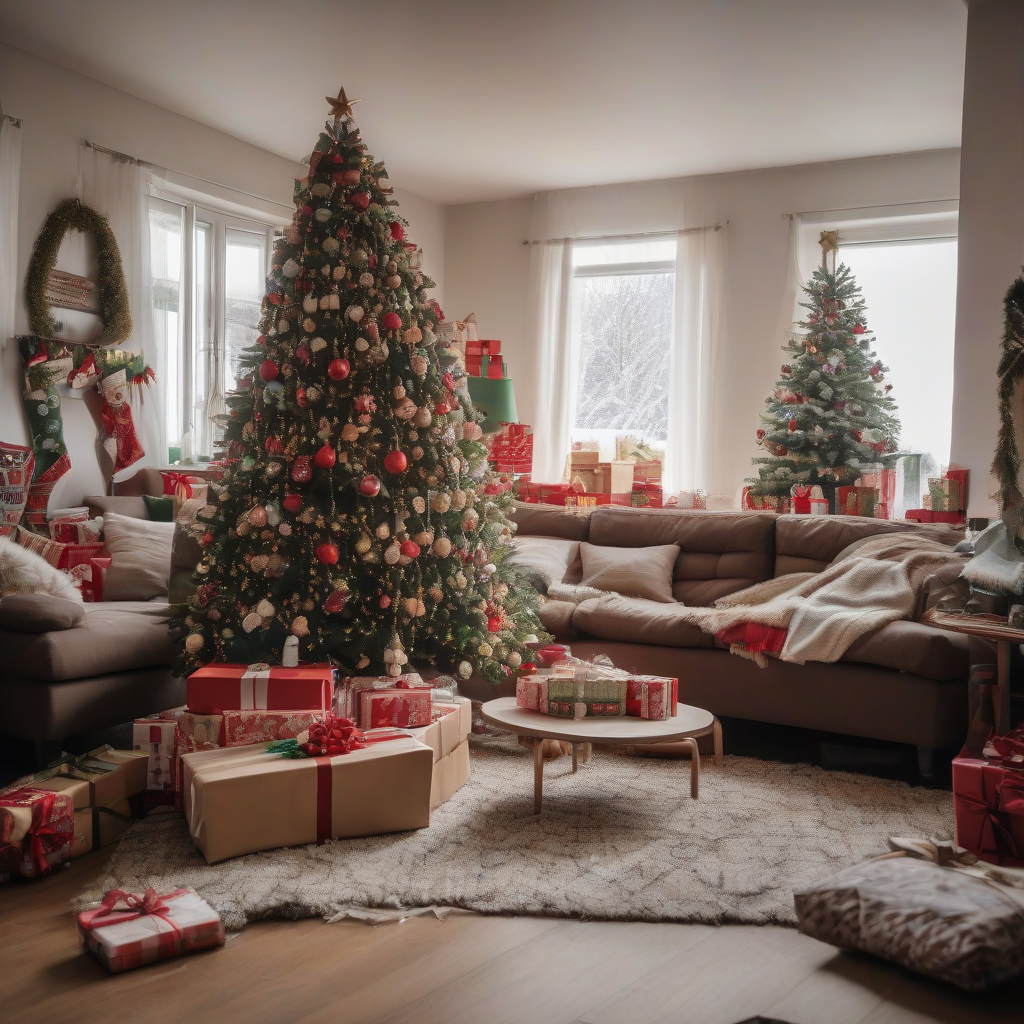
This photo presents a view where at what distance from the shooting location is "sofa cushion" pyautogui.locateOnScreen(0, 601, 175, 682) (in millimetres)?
3135

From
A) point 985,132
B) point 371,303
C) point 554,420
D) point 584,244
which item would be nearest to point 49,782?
point 371,303

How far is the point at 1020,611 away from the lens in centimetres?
297

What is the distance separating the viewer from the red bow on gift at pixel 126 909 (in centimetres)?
206

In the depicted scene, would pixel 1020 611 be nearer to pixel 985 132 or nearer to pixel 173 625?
pixel 985 132

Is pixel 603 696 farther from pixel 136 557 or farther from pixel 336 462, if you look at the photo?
pixel 136 557

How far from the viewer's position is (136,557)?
428 centimetres

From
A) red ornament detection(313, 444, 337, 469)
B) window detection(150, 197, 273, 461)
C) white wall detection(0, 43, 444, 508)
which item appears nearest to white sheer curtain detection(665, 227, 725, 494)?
white wall detection(0, 43, 444, 508)

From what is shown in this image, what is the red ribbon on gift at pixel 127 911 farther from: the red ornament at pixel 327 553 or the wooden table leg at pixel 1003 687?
the wooden table leg at pixel 1003 687

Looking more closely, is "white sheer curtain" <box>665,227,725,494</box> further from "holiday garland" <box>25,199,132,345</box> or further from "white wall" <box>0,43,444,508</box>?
"holiday garland" <box>25,199,132,345</box>

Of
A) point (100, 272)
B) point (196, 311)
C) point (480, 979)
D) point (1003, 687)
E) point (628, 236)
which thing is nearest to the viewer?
point (480, 979)

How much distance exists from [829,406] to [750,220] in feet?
5.40

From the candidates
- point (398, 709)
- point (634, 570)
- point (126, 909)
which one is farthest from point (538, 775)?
point (634, 570)

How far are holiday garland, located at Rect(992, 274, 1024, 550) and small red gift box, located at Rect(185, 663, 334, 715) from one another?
220cm

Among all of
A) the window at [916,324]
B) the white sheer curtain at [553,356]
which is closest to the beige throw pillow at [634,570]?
the window at [916,324]
